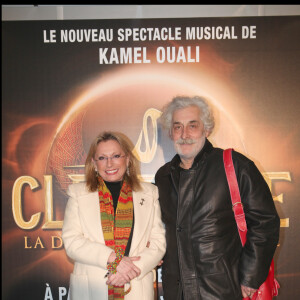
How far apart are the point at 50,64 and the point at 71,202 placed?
1885 mm

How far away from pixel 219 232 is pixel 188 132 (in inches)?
30.5

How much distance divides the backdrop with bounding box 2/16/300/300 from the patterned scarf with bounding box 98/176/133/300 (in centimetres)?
132

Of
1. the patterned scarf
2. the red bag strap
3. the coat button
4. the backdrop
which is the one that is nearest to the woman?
the patterned scarf

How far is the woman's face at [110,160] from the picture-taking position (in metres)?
2.44

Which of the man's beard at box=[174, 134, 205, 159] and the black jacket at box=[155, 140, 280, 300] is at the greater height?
the man's beard at box=[174, 134, 205, 159]

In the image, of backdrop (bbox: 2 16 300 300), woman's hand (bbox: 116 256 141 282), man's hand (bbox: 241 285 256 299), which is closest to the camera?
woman's hand (bbox: 116 256 141 282)

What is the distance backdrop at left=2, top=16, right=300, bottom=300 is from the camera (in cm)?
358

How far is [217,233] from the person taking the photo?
2.30 metres

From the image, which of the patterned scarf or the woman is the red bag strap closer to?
the woman

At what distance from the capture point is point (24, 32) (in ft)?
11.8

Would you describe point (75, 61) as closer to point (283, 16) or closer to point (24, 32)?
point (24, 32)

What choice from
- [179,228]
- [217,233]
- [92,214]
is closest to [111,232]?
[92,214]

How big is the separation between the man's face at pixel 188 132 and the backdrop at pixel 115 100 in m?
1.09

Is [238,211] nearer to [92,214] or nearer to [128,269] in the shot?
[128,269]
